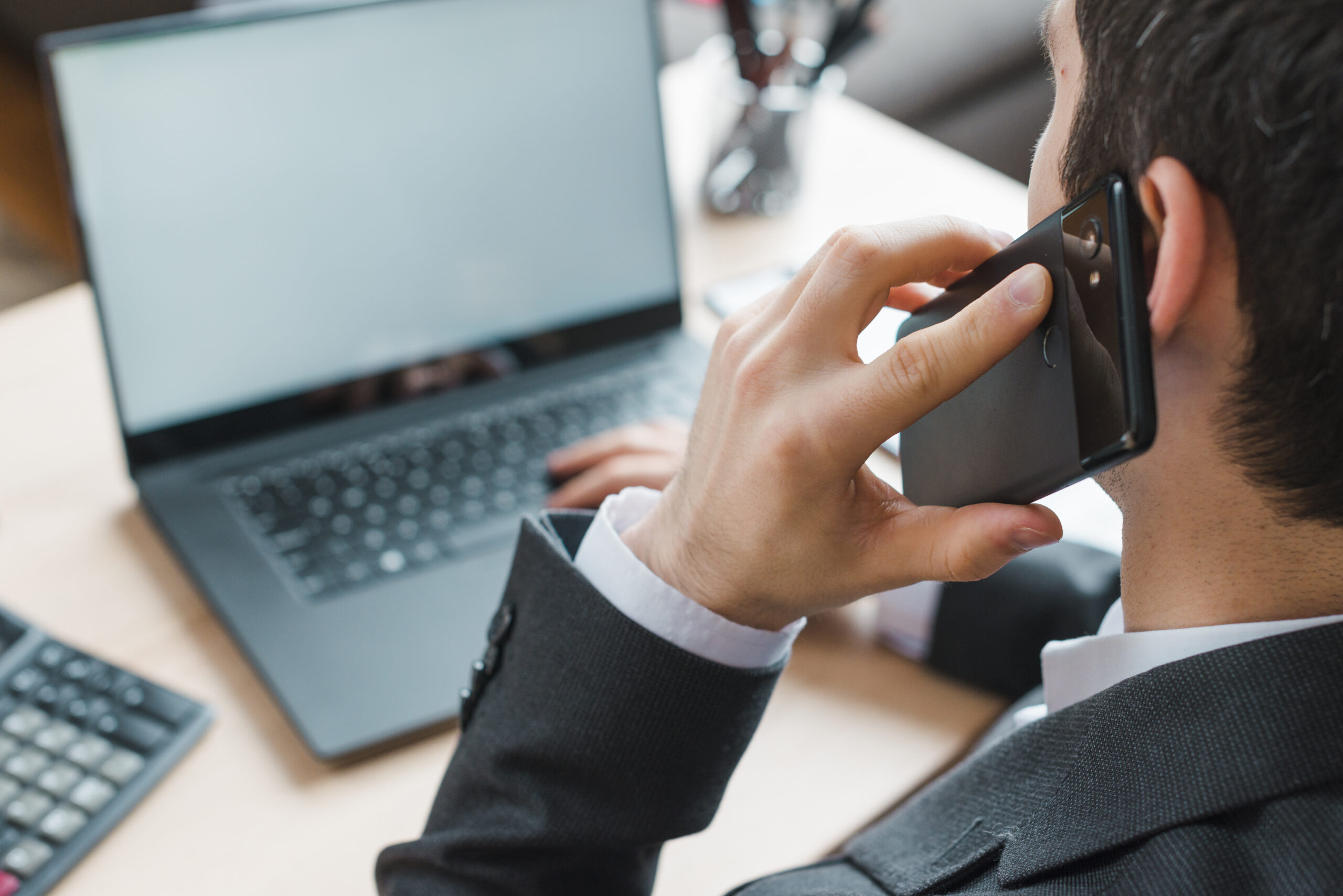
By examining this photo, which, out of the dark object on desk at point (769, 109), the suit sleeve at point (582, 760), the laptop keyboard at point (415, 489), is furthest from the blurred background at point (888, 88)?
the suit sleeve at point (582, 760)

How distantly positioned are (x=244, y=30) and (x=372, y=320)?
9.3 inches

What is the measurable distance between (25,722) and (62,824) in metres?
0.07

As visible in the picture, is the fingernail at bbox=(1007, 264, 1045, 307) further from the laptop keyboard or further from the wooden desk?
the laptop keyboard

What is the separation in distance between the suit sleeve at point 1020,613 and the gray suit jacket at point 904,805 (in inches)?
5.4

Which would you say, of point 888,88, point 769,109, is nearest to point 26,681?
point 769,109

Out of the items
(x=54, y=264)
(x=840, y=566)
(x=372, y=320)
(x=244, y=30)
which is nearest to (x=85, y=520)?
(x=372, y=320)

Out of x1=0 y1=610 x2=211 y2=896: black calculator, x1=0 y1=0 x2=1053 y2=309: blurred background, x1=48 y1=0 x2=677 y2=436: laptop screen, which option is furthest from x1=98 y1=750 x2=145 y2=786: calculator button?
x1=0 y1=0 x2=1053 y2=309: blurred background

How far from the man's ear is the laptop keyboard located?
54 cm

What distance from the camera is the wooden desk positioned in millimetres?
655

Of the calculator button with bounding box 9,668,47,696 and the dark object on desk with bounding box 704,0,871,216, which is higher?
the dark object on desk with bounding box 704,0,871,216

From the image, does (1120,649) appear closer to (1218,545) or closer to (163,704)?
(1218,545)

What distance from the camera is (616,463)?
32.7 inches

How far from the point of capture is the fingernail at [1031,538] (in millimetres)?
483

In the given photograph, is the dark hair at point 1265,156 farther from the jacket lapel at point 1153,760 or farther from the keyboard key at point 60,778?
the keyboard key at point 60,778
